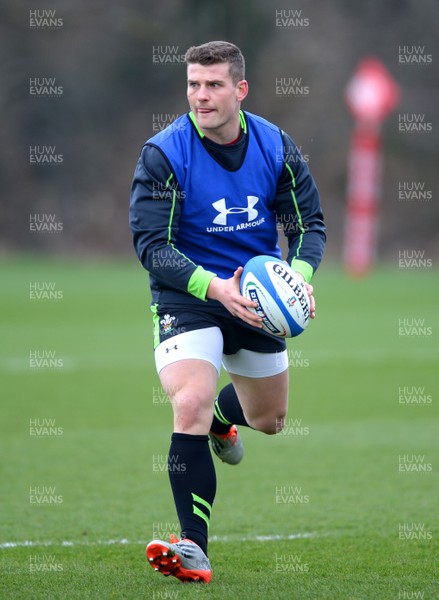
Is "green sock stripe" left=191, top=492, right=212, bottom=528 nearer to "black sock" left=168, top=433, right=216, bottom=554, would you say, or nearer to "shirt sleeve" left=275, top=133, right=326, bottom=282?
"black sock" left=168, top=433, right=216, bottom=554

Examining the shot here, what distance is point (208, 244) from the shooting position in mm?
5328

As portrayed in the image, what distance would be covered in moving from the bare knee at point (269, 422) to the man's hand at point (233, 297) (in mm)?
990

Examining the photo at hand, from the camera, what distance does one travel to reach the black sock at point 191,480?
4832mm

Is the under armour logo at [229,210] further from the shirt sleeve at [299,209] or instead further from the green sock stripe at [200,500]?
the green sock stripe at [200,500]

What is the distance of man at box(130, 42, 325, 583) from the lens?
15.9 feet

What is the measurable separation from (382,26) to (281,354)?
3488 centimetres

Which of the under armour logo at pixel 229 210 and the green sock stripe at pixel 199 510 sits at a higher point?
the under armour logo at pixel 229 210

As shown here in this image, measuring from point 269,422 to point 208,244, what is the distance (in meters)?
1.10

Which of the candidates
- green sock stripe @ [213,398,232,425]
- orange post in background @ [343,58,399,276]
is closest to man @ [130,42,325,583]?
green sock stripe @ [213,398,232,425]

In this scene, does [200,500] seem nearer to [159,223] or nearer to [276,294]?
[276,294]

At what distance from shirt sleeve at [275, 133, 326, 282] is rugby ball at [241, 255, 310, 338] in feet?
1.39

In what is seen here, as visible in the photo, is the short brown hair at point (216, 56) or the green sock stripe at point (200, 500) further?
the short brown hair at point (216, 56)

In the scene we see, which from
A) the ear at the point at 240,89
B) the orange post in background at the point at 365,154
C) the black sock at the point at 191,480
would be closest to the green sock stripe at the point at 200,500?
the black sock at the point at 191,480

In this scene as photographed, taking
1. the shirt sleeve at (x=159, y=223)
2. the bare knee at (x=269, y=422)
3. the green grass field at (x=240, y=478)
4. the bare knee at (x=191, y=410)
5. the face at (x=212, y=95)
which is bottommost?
the green grass field at (x=240, y=478)
